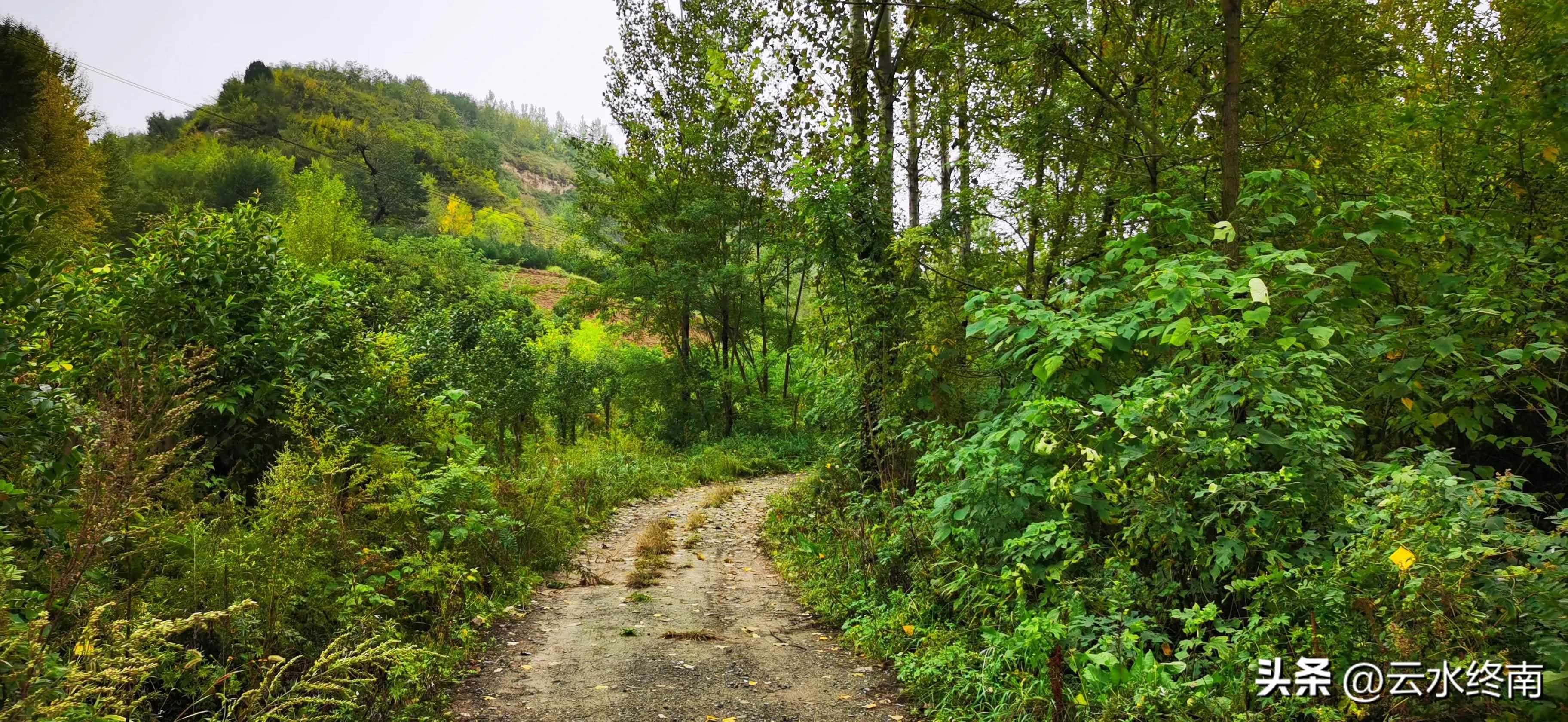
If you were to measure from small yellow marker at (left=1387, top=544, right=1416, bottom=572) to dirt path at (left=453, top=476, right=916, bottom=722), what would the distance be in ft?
8.28

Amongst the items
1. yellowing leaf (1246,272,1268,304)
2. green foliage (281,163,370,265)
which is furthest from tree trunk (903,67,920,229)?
green foliage (281,163,370,265)

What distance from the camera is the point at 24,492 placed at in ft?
9.24

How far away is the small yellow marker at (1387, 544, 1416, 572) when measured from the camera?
2.54 m

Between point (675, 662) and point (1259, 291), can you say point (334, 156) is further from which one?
point (1259, 291)

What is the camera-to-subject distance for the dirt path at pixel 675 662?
411 centimetres

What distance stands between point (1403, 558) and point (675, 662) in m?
4.14

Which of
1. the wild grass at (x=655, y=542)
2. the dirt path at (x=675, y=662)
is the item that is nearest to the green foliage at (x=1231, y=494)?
the dirt path at (x=675, y=662)

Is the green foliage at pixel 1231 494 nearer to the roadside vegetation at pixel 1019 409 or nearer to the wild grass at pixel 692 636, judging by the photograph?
the roadside vegetation at pixel 1019 409

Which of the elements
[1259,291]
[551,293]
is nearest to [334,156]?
[551,293]

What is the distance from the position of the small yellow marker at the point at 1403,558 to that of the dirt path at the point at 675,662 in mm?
2523

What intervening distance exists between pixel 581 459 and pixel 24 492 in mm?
11218

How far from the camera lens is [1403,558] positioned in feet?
8.39

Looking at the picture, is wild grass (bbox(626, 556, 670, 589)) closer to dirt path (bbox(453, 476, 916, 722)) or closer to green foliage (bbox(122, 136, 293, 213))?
dirt path (bbox(453, 476, 916, 722))

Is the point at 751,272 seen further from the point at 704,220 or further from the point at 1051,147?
the point at 1051,147
